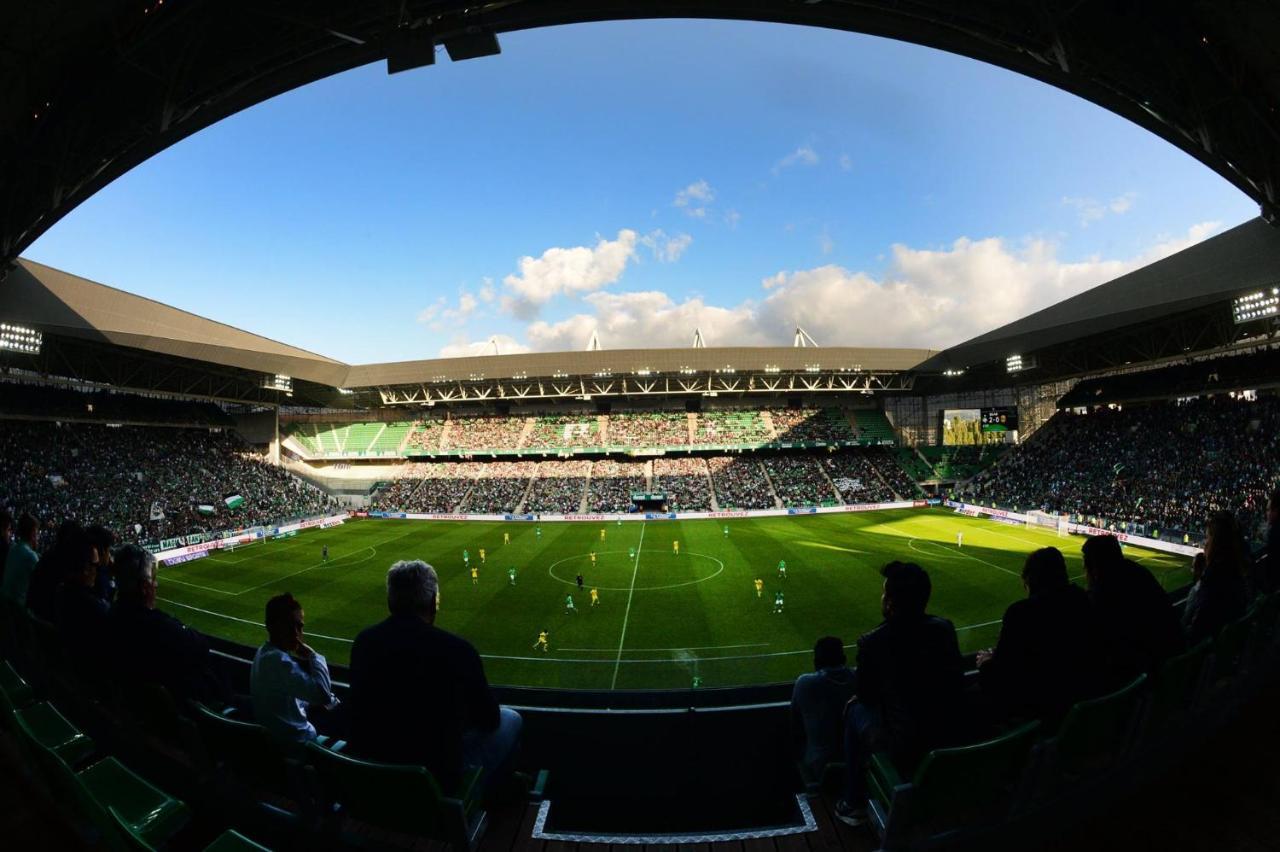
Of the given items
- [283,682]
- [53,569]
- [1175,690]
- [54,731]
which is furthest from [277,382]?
[1175,690]

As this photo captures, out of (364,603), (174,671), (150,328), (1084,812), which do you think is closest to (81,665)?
(174,671)

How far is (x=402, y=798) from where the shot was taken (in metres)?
2.68

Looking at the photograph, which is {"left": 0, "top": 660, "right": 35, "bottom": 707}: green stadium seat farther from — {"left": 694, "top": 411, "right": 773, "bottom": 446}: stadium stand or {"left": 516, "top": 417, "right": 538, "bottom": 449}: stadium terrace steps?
{"left": 516, "top": 417, "right": 538, "bottom": 449}: stadium terrace steps

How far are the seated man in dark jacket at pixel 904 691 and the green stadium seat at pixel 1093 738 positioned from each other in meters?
0.63

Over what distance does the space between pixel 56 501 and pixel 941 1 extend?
151 feet

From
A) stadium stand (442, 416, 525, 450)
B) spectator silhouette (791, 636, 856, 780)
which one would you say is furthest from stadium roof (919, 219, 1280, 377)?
stadium stand (442, 416, 525, 450)

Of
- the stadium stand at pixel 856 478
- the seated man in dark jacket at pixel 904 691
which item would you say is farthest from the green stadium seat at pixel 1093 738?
the stadium stand at pixel 856 478

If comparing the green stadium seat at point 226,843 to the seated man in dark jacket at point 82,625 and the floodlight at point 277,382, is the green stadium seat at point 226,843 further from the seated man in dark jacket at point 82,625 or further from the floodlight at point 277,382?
the floodlight at point 277,382

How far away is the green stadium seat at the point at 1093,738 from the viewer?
3.15 m

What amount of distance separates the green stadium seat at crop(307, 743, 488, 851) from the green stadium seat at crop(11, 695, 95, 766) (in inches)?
85.3

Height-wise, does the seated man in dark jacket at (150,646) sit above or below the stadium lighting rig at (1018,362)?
below

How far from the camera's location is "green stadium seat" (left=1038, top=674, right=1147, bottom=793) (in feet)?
10.3

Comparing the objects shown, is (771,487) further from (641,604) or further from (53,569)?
(53,569)

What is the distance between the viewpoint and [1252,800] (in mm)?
3385
